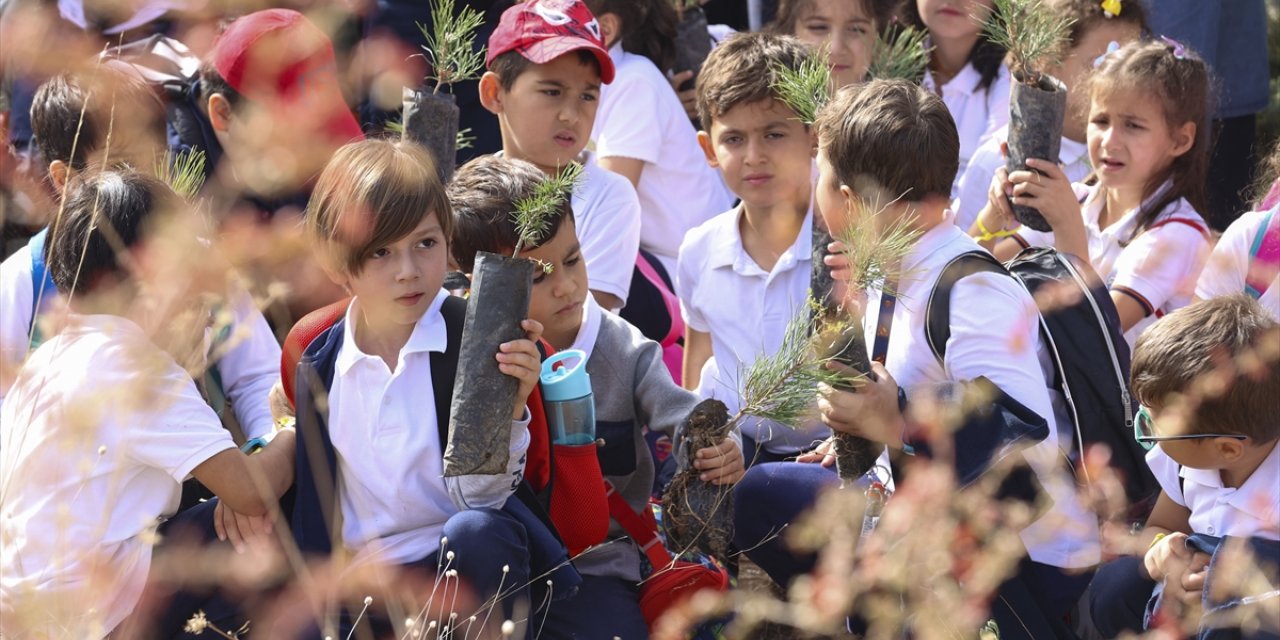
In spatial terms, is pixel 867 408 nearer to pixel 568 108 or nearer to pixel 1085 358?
pixel 1085 358

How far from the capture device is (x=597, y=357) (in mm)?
3389

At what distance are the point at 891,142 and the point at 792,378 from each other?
54 cm

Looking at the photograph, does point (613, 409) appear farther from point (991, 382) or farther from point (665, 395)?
point (991, 382)

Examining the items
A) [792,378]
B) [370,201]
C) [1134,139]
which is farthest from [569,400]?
[1134,139]

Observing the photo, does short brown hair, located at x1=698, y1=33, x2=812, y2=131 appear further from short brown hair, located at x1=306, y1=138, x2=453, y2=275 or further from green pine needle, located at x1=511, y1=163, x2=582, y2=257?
short brown hair, located at x1=306, y1=138, x2=453, y2=275

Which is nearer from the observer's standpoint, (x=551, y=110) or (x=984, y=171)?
(x=551, y=110)

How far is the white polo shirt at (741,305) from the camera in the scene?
142 inches

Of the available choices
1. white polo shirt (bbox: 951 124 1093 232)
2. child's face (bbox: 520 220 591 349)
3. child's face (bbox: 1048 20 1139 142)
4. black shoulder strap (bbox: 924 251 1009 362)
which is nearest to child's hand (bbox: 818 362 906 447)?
black shoulder strap (bbox: 924 251 1009 362)

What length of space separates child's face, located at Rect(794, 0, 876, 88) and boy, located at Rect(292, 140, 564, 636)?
1.96m

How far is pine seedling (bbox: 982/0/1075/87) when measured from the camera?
311 cm

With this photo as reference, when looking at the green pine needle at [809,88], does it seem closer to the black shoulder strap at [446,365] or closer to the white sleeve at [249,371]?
the black shoulder strap at [446,365]

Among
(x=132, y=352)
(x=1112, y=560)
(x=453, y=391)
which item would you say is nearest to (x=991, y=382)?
(x=1112, y=560)

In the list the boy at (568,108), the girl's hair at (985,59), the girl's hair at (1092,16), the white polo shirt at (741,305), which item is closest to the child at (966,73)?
the girl's hair at (985,59)

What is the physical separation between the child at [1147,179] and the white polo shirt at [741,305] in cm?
55
